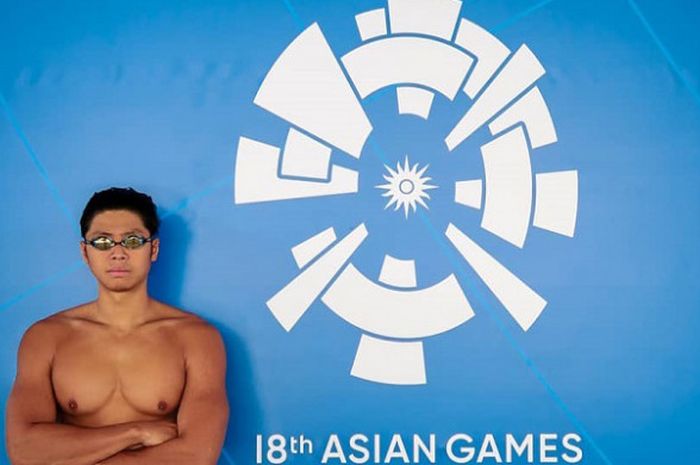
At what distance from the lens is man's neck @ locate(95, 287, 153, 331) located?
2.63 metres

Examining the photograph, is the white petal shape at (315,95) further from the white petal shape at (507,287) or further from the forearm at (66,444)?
the forearm at (66,444)

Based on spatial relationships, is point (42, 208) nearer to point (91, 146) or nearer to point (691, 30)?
point (91, 146)

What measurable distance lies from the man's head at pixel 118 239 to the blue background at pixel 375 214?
0.70 feet

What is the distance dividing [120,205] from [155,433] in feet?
2.06

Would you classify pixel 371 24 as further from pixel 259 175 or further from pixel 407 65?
pixel 259 175

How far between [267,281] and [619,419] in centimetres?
111

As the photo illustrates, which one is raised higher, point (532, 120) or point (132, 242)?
point (532, 120)

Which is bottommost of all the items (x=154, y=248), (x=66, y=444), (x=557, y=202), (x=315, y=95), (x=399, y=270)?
(x=66, y=444)

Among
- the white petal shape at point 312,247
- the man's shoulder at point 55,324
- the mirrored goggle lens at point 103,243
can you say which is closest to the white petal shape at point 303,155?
the white petal shape at point 312,247

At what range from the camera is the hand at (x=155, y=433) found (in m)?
2.43

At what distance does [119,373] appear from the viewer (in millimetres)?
2559

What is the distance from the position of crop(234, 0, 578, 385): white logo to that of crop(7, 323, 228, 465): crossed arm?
0.36 m

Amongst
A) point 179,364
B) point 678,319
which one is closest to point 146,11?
point 179,364

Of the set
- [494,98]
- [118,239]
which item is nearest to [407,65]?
[494,98]
